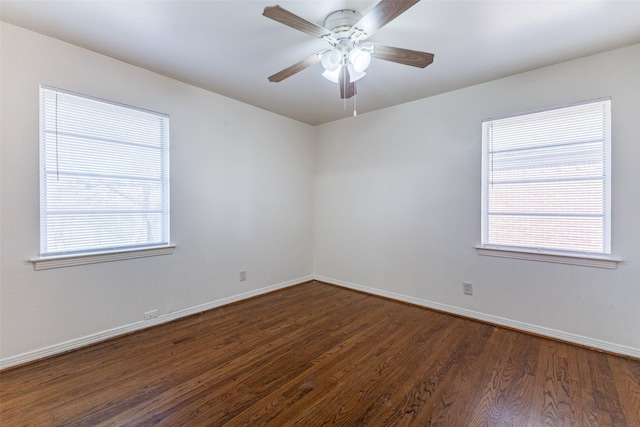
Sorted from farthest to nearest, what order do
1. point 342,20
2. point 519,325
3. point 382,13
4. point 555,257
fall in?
point 519,325, point 555,257, point 342,20, point 382,13

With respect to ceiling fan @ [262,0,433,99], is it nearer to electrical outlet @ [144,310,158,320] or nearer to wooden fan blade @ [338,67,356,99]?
wooden fan blade @ [338,67,356,99]

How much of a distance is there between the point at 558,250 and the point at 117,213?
4138 millimetres

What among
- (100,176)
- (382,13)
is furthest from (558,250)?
(100,176)

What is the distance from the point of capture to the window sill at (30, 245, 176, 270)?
218 centimetres

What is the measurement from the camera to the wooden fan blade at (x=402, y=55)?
177cm

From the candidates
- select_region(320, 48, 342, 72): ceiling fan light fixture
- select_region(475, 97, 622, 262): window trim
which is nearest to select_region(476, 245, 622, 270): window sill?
select_region(475, 97, 622, 262): window trim

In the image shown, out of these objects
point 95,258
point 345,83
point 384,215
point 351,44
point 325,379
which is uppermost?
point 351,44

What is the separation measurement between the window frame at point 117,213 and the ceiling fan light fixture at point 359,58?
2059 millimetres

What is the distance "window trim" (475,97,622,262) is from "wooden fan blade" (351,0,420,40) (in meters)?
1.92

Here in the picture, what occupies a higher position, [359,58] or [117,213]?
[359,58]

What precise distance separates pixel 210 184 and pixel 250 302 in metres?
1.55

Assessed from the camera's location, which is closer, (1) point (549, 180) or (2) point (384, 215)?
(1) point (549, 180)

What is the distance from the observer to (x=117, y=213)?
101 inches

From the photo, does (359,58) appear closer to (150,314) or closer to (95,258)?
(95,258)
